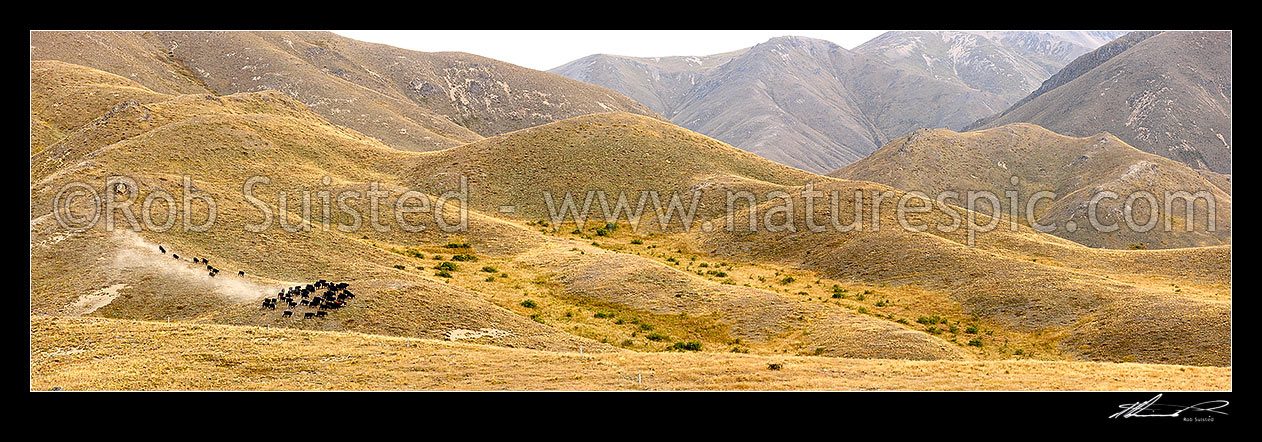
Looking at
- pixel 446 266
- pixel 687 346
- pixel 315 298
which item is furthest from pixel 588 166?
pixel 315 298

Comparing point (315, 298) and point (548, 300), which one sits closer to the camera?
point (315, 298)

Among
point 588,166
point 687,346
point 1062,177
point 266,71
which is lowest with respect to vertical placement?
point 687,346

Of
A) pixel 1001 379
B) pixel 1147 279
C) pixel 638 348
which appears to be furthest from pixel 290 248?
pixel 1147 279

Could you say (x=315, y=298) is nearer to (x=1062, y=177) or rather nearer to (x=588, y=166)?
(x=588, y=166)
